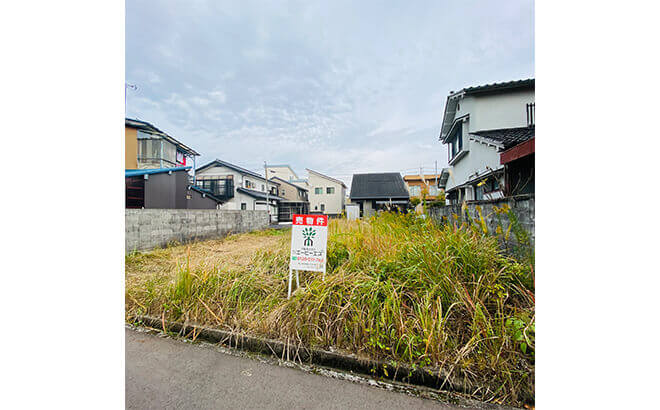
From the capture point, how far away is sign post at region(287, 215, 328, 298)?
2.23 m

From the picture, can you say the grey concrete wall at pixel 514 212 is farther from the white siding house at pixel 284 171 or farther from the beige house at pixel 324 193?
the white siding house at pixel 284 171

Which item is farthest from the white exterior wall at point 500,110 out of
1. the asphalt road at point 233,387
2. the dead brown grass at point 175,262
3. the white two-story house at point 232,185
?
the white two-story house at point 232,185

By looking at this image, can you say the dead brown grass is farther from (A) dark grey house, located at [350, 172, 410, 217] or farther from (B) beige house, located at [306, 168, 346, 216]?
(B) beige house, located at [306, 168, 346, 216]

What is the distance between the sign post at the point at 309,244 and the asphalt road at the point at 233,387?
0.83 metres

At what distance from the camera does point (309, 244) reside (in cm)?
229

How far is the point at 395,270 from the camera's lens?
2.14 meters

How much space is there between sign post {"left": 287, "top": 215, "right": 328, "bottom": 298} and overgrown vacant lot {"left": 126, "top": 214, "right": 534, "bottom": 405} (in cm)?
19

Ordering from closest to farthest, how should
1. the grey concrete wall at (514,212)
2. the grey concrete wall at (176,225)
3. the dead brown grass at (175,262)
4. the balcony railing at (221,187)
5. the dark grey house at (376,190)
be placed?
1. the grey concrete wall at (514,212)
2. the dead brown grass at (175,262)
3. the grey concrete wall at (176,225)
4. the dark grey house at (376,190)
5. the balcony railing at (221,187)

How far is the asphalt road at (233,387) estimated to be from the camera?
1248 millimetres

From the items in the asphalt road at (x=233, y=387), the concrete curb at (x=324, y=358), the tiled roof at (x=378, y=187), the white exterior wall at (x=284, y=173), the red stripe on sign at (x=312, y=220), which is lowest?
the asphalt road at (x=233, y=387)

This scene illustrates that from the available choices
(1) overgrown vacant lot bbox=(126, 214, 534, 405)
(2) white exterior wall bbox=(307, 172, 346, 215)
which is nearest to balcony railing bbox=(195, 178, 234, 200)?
(2) white exterior wall bbox=(307, 172, 346, 215)

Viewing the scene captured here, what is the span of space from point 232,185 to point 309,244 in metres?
19.2
